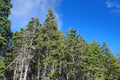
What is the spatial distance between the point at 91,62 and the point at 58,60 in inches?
375

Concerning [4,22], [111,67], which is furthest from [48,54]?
[111,67]

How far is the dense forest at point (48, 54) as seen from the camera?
41.2 meters

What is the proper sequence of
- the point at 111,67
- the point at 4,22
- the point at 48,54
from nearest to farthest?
the point at 4,22
the point at 48,54
the point at 111,67

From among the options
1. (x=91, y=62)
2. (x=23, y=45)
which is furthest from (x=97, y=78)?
(x=23, y=45)

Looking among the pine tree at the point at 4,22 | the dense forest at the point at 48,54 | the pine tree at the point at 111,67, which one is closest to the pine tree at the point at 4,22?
the pine tree at the point at 4,22

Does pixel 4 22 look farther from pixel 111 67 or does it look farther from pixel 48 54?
pixel 111 67

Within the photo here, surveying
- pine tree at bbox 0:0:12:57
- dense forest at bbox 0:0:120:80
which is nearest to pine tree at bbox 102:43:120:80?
dense forest at bbox 0:0:120:80

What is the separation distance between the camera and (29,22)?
42.3 metres

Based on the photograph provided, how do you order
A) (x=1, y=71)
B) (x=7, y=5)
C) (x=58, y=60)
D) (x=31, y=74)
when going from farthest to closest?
(x=31, y=74), (x=58, y=60), (x=7, y=5), (x=1, y=71)

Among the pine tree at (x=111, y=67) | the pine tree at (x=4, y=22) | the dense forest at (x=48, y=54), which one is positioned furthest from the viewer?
the pine tree at (x=111, y=67)

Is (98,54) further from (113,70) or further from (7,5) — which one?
(7,5)

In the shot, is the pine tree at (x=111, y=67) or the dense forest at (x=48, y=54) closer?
the dense forest at (x=48, y=54)

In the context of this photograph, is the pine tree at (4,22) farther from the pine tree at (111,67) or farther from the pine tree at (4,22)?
the pine tree at (111,67)

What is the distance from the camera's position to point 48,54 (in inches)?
1729
